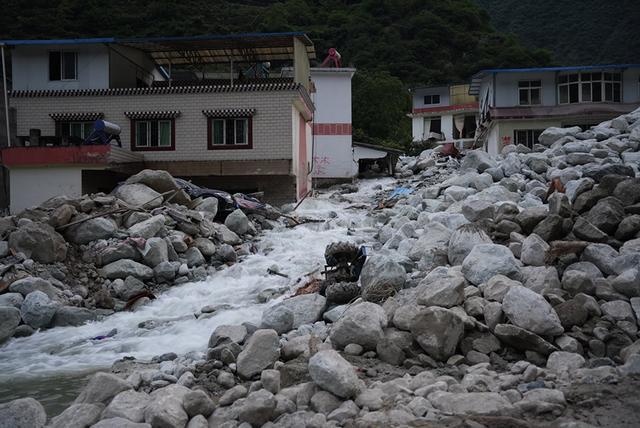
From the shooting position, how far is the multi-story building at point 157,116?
18562 mm

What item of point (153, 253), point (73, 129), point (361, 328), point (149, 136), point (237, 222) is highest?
point (73, 129)

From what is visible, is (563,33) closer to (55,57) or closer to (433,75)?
(433,75)

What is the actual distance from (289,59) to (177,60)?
4.22 meters

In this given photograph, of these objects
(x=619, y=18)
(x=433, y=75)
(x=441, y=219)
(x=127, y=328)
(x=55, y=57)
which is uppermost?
(x=619, y=18)

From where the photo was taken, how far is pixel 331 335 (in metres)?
7.08

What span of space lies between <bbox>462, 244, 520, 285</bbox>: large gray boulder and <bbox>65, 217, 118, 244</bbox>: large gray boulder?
27.0ft

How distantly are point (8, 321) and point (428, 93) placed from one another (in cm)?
4144

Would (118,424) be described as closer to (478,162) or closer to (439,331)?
(439,331)

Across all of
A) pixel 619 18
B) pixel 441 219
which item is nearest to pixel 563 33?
pixel 619 18

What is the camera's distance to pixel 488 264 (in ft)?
25.7

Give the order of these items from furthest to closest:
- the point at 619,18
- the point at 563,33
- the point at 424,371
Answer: the point at 563,33
the point at 619,18
the point at 424,371

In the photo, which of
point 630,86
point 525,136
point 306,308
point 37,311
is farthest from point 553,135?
point 37,311

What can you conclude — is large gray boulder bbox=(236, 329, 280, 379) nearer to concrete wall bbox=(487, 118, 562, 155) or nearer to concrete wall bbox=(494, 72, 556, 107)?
concrete wall bbox=(487, 118, 562, 155)

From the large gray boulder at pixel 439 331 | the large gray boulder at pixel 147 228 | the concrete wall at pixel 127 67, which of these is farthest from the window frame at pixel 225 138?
the large gray boulder at pixel 439 331
